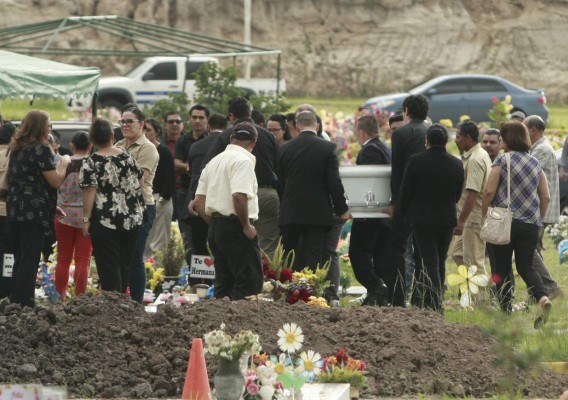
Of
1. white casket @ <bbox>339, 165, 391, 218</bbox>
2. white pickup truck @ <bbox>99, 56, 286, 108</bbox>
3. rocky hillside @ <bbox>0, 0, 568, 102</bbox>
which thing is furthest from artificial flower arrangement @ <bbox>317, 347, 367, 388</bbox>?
Result: rocky hillside @ <bbox>0, 0, 568, 102</bbox>

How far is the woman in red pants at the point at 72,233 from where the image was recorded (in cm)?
1229

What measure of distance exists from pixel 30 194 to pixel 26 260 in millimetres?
562

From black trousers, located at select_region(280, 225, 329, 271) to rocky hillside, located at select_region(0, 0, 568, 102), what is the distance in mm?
37700

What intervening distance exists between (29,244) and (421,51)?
4292cm

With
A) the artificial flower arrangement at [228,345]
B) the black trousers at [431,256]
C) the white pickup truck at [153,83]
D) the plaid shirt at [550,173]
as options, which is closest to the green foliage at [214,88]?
the plaid shirt at [550,173]

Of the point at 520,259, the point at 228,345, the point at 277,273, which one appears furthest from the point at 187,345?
the point at 520,259

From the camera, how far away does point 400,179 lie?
1254 centimetres

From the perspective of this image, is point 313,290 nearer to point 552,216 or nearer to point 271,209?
point 271,209

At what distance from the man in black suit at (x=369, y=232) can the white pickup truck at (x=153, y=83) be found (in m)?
21.5

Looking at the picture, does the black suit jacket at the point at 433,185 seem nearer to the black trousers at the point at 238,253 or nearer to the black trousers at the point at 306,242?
the black trousers at the point at 306,242

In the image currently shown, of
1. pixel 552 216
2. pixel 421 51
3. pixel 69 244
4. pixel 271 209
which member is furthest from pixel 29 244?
pixel 421 51

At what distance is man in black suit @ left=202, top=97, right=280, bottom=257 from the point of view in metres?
12.6

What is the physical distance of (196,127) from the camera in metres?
15.0

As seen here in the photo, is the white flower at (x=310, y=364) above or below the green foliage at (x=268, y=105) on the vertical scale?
below
